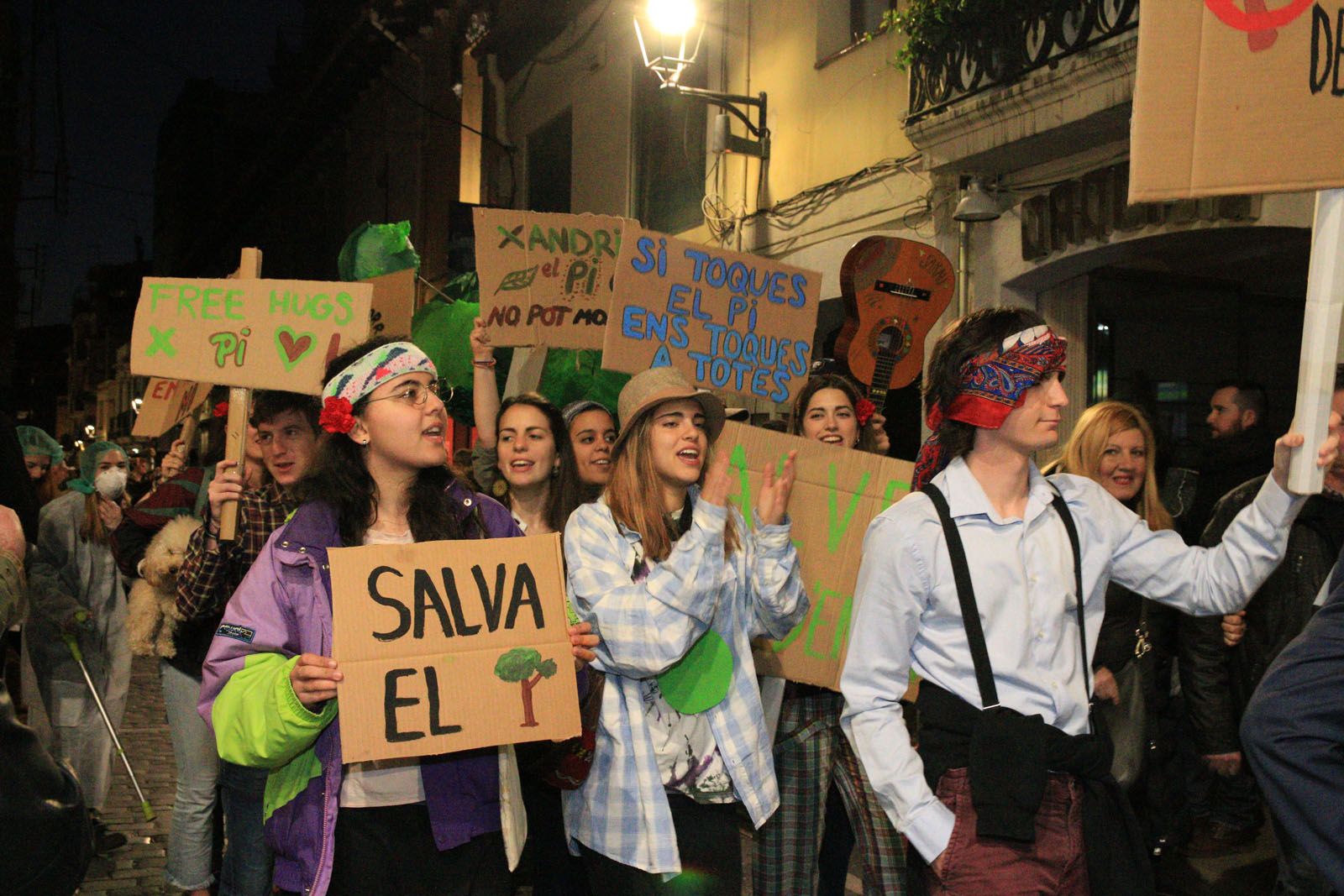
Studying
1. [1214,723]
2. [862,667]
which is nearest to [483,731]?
[862,667]

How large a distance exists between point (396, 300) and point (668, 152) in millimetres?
8383

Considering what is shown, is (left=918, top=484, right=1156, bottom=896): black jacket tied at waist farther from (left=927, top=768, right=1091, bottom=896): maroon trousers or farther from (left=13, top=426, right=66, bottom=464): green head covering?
(left=13, top=426, right=66, bottom=464): green head covering

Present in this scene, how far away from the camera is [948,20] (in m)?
8.84

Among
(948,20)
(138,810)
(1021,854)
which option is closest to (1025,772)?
(1021,854)

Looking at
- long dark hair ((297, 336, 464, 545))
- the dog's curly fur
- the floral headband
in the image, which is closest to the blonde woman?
long dark hair ((297, 336, 464, 545))

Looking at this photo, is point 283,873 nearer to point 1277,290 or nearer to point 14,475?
point 14,475

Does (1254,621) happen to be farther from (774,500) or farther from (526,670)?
(526,670)

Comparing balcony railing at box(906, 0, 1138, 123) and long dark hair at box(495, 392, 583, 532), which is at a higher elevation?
balcony railing at box(906, 0, 1138, 123)

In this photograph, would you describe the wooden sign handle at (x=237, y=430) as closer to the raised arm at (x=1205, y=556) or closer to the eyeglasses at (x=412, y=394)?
the eyeglasses at (x=412, y=394)

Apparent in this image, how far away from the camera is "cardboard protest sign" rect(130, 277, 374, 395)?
5.06 metres

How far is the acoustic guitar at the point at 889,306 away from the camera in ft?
19.6

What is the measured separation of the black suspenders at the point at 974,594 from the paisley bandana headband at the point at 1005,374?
225 millimetres

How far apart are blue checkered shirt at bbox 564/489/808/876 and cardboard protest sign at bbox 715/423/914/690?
695 mm

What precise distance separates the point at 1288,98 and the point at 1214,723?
335 cm
